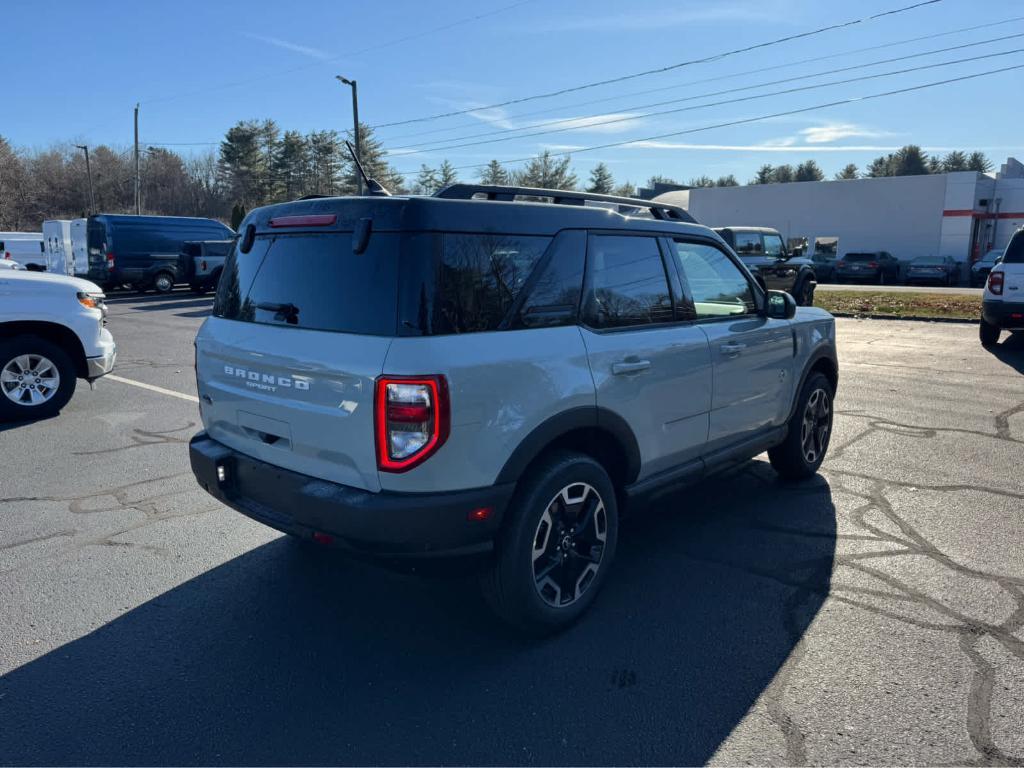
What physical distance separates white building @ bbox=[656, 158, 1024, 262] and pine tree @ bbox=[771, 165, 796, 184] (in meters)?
57.1

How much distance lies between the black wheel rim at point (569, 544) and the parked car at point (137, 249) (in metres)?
24.1

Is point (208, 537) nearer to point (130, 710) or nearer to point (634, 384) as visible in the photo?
point (130, 710)

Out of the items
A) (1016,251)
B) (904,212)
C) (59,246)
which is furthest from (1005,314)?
(904,212)

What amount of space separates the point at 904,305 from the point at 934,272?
1620 cm

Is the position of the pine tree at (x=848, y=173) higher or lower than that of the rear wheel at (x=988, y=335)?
higher

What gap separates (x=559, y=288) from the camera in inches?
131

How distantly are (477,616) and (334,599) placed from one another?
73cm

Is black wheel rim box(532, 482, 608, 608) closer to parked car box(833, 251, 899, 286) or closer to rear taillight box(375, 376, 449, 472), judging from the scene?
rear taillight box(375, 376, 449, 472)

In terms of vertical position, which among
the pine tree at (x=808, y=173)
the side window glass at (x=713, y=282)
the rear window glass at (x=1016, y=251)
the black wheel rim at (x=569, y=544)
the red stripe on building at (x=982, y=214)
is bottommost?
the black wheel rim at (x=569, y=544)

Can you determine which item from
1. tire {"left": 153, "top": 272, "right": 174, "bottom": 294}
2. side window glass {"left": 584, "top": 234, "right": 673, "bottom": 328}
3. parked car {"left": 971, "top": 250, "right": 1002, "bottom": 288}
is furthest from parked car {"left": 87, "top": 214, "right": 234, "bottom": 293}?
parked car {"left": 971, "top": 250, "right": 1002, "bottom": 288}

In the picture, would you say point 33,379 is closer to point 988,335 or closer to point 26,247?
point 988,335

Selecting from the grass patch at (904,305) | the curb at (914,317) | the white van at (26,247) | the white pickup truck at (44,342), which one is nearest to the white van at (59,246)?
the white van at (26,247)

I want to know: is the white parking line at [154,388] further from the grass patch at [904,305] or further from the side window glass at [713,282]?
the grass patch at [904,305]

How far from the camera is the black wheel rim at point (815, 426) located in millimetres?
5277
